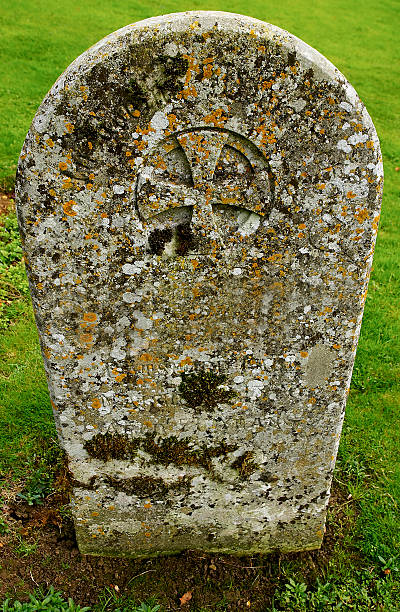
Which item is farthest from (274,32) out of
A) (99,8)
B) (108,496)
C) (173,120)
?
(99,8)

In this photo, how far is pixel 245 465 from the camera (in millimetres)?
3291

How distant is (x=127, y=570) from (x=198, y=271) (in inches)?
81.4

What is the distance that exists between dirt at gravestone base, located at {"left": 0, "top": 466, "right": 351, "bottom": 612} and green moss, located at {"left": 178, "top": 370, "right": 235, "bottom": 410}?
2.94ft

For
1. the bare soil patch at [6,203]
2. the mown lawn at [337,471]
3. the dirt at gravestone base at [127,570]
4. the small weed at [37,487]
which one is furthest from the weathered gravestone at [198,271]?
the bare soil patch at [6,203]

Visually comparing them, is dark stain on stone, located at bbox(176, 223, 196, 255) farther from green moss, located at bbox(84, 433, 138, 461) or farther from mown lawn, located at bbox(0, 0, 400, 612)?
mown lawn, located at bbox(0, 0, 400, 612)

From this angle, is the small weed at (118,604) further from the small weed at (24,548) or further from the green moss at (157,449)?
the green moss at (157,449)

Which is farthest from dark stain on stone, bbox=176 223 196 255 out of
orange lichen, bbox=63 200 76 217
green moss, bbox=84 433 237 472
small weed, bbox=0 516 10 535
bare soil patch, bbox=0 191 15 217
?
bare soil patch, bbox=0 191 15 217

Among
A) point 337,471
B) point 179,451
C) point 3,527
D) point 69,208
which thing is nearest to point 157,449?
point 179,451

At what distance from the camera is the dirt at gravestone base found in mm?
3346

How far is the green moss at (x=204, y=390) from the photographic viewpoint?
2.99m

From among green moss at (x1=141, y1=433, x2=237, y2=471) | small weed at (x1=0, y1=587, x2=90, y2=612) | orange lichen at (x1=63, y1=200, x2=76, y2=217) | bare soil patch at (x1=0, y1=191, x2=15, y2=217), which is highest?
orange lichen at (x1=63, y1=200, x2=76, y2=217)

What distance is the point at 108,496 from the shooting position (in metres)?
3.32

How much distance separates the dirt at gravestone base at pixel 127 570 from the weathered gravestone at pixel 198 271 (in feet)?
0.38

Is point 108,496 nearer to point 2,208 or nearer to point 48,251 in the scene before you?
point 48,251
